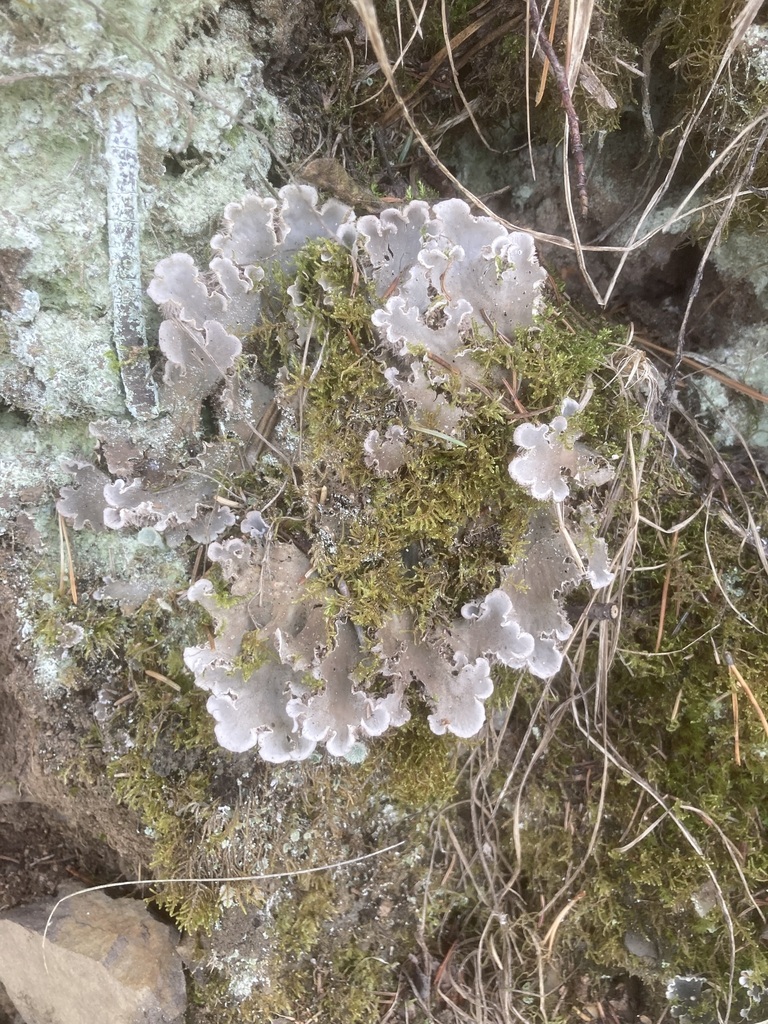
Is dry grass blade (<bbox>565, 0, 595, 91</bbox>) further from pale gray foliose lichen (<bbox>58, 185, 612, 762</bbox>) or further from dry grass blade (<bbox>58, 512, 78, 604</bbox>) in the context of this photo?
dry grass blade (<bbox>58, 512, 78, 604</bbox>)

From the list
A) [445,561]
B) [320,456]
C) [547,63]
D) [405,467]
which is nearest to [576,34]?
[547,63]

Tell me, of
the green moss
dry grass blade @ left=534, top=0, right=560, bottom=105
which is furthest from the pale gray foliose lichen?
dry grass blade @ left=534, top=0, right=560, bottom=105

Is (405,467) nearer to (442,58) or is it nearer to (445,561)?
(445,561)

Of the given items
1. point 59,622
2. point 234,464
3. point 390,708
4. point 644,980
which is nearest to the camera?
point 390,708

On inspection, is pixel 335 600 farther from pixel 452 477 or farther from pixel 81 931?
pixel 81 931

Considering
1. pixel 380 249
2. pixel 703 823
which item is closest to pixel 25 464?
pixel 380 249

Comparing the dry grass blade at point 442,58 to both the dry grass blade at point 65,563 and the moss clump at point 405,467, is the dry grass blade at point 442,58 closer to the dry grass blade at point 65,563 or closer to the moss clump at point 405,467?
Answer: the moss clump at point 405,467

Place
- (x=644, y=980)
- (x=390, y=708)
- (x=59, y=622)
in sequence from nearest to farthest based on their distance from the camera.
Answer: (x=390, y=708) → (x=59, y=622) → (x=644, y=980)
